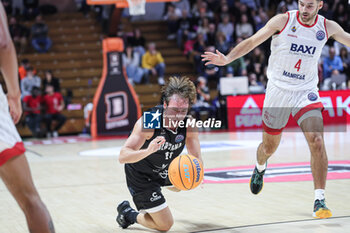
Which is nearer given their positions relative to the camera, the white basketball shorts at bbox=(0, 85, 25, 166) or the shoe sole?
the white basketball shorts at bbox=(0, 85, 25, 166)

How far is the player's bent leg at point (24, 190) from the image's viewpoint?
312cm

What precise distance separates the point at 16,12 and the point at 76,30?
211cm

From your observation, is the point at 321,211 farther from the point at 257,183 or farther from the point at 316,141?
the point at 257,183

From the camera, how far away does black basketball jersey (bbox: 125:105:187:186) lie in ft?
15.4

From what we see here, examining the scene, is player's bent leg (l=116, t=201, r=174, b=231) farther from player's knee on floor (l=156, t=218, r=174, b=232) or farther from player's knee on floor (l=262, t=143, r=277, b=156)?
player's knee on floor (l=262, t=143, r=277, b=156)

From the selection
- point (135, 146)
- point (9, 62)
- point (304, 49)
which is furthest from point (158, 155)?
point (9, 62)

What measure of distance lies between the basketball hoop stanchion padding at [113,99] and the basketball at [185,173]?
33.2 ft

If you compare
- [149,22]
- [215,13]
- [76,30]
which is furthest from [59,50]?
[215,13]

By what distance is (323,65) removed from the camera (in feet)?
53.8

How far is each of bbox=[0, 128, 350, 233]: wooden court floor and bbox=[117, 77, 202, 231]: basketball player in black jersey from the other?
0.16m

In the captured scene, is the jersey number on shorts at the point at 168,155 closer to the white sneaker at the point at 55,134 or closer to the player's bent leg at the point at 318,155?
the player's bent leg at the point at 318,155

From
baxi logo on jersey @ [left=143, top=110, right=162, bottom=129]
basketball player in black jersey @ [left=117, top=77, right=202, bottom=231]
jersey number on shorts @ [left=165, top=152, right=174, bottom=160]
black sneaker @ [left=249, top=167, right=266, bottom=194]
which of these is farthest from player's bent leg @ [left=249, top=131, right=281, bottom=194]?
baxi logo on jersey @ [left=143, top=110, right=162, bottom=129]

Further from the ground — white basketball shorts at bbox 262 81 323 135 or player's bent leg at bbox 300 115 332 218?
white basketball shorts at bbox 262 81 323 135

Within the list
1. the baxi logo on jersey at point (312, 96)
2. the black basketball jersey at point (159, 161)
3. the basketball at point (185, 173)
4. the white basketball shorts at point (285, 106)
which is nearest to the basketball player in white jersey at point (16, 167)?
the basketball at point (185, 173)
